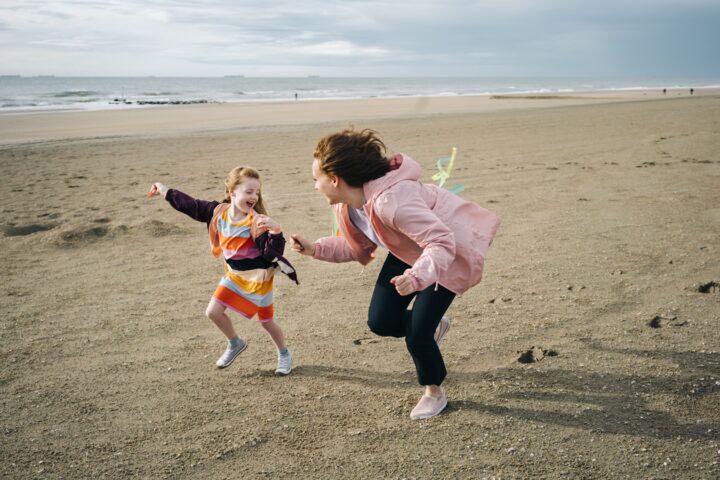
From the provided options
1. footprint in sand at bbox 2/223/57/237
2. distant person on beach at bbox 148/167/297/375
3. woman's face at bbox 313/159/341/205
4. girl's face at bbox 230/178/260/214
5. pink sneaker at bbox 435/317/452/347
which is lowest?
pink sneaker at bbox 435/317/452/347

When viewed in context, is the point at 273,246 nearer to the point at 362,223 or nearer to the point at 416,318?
the point at 362,223

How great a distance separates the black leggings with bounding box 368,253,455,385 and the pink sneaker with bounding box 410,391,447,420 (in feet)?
0.36

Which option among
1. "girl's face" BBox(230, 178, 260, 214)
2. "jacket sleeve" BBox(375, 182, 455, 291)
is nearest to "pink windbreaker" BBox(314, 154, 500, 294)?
"jacket sleeve" BBox(375, 182, 455, 291)

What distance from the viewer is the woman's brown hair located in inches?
117

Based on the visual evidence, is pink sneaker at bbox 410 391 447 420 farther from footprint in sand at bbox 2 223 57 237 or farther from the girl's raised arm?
footprint in sand at bbox 2 223 57 237

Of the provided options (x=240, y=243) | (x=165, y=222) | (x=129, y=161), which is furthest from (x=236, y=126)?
(x=240, y=243)

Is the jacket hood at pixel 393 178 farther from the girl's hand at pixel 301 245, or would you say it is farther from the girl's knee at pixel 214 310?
the girl's knee at pixel 214 310

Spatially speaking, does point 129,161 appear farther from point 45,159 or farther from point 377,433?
point 377,433

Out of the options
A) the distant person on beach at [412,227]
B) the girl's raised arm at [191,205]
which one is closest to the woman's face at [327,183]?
the distant person on beach at [412,227]

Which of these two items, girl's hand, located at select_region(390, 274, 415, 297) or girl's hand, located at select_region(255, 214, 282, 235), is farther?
girl's hand, located at select_region(255, 214, 282, 235)

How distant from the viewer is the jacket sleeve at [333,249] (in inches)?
138

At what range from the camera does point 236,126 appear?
19672 mm

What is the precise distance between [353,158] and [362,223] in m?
0.52

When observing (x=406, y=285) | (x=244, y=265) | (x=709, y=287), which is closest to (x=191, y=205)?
(x=244, y=265)
